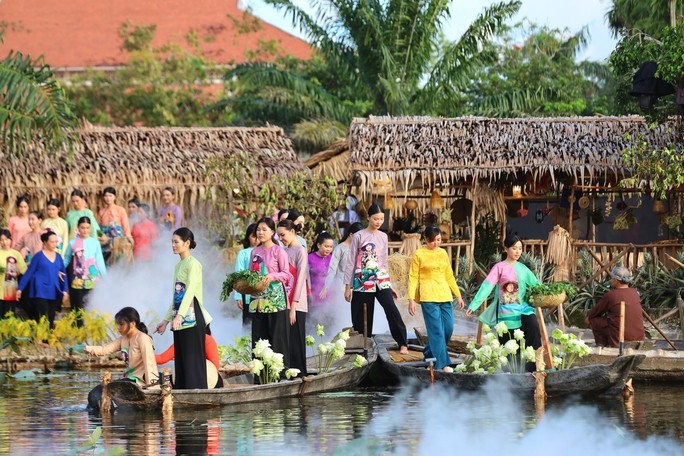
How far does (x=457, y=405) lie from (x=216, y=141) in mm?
12852

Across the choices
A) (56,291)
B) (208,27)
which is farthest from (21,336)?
(208,27)

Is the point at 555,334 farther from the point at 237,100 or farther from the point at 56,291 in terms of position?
the point at 237,100

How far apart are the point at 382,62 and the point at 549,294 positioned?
17.0 meters

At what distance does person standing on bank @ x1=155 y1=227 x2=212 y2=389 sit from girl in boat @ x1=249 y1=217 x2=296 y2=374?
0.91 m

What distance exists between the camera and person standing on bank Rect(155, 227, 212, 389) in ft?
36.3

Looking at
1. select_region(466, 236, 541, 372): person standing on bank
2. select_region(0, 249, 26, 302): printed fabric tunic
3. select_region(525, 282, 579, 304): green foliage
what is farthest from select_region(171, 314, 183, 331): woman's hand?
select_region(0, 249, 26, 302): printed fabric tunic

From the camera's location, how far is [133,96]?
35938 millimetres

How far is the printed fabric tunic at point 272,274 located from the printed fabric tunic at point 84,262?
5447 millimetres

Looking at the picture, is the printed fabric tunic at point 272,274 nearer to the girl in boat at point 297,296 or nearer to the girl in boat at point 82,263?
the girl in boat at point 297,296

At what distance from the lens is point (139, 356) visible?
11289mm

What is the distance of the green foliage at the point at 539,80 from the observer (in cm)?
2989

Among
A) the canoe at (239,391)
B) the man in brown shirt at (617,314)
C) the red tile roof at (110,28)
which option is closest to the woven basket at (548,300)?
the man in brown shirt at (617,314)

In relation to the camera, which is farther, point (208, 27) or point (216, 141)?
point (208, 27)

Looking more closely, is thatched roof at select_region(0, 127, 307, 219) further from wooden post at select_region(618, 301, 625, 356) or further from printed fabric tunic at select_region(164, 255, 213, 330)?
wooden post at select_region(618, 301, 625, 356)
